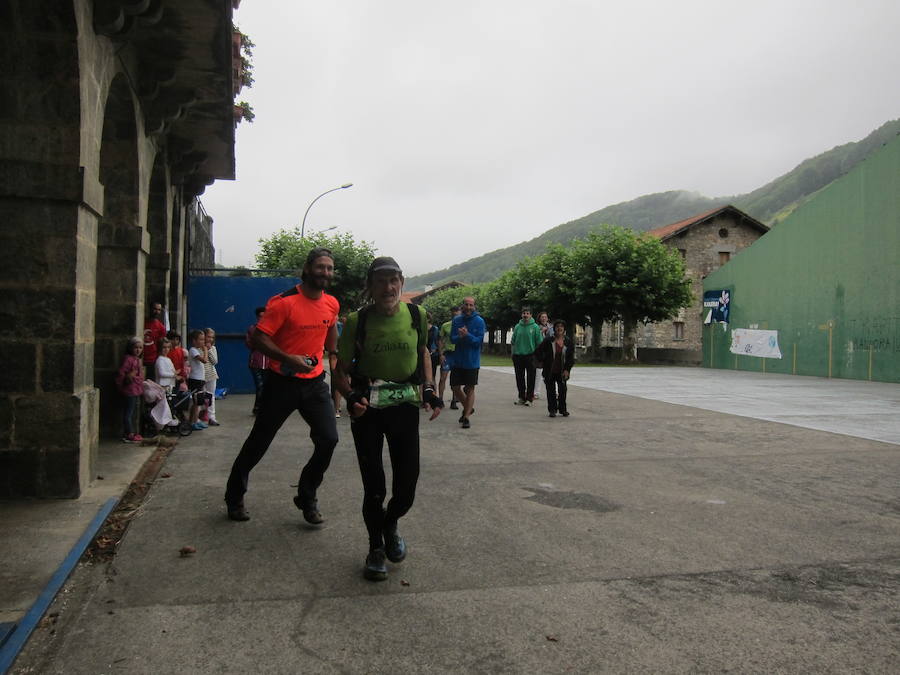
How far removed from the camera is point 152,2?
6625 millimetres

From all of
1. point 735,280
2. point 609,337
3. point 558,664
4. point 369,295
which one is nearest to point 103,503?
point 369,295

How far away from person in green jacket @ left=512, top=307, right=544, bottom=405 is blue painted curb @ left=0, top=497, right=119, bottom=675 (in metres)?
8.76

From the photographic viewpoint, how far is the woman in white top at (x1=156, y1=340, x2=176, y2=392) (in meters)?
9.10

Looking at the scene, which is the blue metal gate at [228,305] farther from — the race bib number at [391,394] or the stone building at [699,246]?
the stone building at [699,246]

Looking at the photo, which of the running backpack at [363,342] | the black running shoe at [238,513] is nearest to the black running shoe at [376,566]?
the running backpack at [363,342]

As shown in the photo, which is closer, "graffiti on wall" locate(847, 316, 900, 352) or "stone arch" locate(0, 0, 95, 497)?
"stone arch" locate(0, 0, 95, 497)

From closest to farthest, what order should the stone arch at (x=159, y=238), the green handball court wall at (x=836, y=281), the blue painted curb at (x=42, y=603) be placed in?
the blue painted curb at (x=42, y=603), the stone arch at (x=159, y=238), the green handball court wall at (x=836, y=281)

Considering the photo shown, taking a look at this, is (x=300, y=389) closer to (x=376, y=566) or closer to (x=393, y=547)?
(x=393, y=547)

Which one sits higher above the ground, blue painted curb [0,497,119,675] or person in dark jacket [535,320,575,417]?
person in dark jacket [535,320,575,417]

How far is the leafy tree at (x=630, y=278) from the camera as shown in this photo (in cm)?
4062

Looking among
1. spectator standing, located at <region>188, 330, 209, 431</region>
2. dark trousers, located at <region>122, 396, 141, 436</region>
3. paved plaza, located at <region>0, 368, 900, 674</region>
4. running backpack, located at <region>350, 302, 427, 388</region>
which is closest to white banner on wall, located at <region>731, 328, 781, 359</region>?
paved plaza, located at <region>0, 368, 900, 674</region>

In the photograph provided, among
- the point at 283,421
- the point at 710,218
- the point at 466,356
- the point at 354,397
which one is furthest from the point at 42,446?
the point at 710,218

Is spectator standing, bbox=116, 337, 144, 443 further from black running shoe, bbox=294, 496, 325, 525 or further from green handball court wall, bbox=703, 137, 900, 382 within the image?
green handball court wall, bbox=703, 137, 900, 382

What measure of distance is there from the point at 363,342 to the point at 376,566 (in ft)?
3.91
